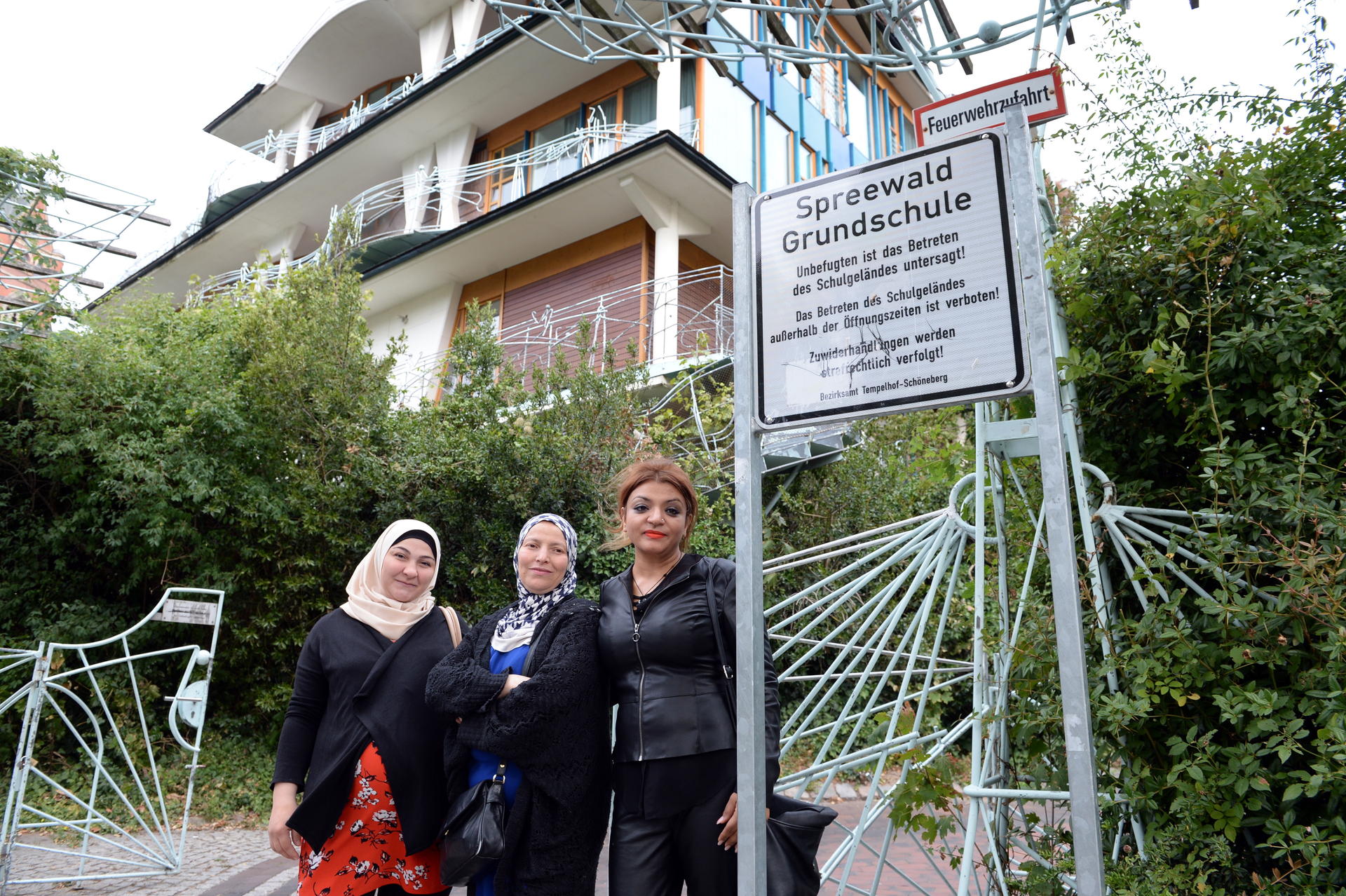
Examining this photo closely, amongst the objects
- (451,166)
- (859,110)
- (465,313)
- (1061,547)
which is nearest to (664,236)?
(465,313)

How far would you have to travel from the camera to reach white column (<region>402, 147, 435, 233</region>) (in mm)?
15680

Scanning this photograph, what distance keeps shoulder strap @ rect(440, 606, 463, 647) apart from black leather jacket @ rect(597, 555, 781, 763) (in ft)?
2.54

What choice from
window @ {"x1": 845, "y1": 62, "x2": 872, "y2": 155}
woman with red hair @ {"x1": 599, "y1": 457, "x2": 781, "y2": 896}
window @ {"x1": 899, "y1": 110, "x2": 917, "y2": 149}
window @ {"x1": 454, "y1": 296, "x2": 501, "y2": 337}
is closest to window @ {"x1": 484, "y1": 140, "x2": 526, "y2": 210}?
window @ {"x1": 454, "y1": 296, "x2": 501, "y2": 337}

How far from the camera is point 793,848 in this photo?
7.20 feet

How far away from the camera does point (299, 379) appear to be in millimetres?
9125

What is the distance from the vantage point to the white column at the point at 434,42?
16984mm

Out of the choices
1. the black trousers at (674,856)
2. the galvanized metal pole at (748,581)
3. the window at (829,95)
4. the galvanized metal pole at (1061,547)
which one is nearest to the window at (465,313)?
the window at (829,95)

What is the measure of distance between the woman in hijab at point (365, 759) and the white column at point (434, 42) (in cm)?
1644

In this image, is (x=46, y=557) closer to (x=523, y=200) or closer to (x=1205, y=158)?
(x=523, y=200)

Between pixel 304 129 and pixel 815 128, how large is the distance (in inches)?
507

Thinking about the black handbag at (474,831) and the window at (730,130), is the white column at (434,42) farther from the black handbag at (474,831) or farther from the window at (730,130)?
the black handbag at (474,831)

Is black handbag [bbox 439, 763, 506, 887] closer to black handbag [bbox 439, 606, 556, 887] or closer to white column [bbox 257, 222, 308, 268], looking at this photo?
black handbag [bbox 439, 606, 556, 887]

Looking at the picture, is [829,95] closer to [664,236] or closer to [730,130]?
[730,130]

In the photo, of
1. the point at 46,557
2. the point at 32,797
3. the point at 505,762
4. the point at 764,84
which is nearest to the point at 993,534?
the point at 505,762
